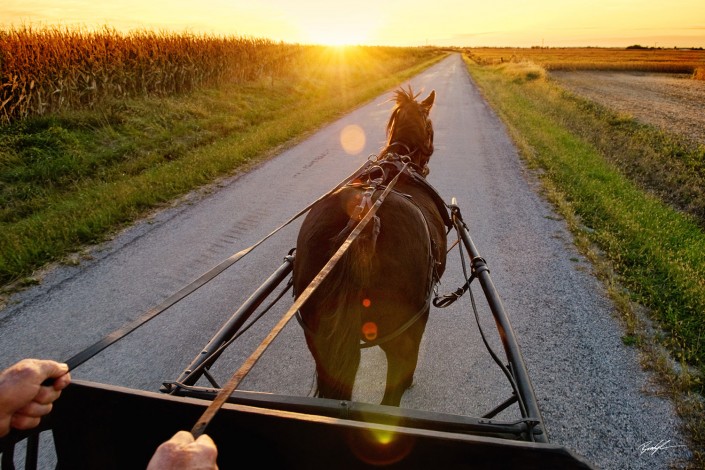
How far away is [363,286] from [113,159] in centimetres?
808

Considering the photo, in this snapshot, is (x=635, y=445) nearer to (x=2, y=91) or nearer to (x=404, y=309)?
(x=404, y=309)

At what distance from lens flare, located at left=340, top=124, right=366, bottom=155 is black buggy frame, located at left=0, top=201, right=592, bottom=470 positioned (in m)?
8.27

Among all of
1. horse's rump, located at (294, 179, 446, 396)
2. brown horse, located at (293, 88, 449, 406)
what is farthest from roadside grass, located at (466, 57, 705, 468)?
horse's rump, located at (294, 179, 446, 396)

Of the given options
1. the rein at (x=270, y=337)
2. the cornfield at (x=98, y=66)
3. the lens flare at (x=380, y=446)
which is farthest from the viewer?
the cornfield at (x=98, y=66)

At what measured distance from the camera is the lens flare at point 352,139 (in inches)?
392

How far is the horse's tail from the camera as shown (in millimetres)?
1950

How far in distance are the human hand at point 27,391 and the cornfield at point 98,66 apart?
398 inches

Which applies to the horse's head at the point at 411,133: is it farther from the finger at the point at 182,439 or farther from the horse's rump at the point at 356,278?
the finger at the point at 182,439

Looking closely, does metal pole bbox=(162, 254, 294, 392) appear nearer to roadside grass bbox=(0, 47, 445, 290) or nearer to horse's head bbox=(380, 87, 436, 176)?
horse's head bbox=(380, 87, 436, 176)

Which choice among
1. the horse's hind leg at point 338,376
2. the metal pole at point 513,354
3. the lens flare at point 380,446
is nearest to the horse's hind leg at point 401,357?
the horse's hind leg at point 338,376

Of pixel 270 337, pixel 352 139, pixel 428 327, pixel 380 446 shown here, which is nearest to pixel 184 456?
pixel 270 337

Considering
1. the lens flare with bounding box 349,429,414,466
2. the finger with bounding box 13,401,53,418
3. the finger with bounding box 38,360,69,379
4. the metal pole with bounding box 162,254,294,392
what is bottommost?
the metal pole with bounding box 162,254,294,392

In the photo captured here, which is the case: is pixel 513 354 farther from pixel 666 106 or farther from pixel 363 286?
pixel 666 106

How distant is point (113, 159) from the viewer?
8.26 meters
